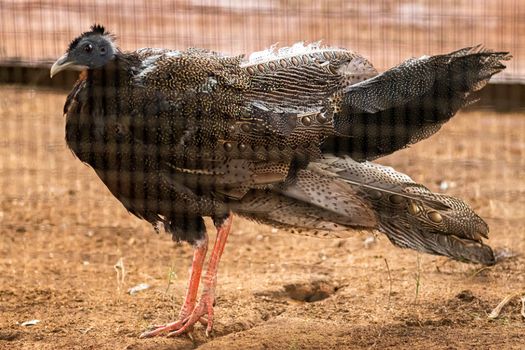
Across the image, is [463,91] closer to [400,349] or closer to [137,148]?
[400,349]

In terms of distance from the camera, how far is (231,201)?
14.8 ft

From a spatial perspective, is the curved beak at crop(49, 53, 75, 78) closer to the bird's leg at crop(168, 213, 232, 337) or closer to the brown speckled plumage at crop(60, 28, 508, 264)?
the brown speckled plumage at crop(60, 28, 508, 264)

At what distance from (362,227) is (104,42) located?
1478mm

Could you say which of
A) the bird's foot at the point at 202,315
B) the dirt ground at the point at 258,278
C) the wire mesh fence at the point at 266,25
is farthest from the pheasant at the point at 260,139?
the wire mesh fence at the point at 266,25

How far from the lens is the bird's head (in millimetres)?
4434

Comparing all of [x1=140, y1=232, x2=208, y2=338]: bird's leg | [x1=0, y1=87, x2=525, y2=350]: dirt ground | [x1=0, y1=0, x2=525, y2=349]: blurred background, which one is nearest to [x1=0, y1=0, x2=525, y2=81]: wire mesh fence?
[x1=0, y1=0, x2=525, y2=349]: blurred background

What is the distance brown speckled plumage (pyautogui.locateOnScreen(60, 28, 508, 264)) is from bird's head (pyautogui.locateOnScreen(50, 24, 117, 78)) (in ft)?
0.13

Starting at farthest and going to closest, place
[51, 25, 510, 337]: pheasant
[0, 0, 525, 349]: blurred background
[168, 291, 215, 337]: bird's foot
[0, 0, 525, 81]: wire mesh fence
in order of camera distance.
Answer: [0, 0, 525, 81]: wire mesh fence < [0, 0, 525, 349]: blurred background < [168, 291, 215, 337]: bird's foot < [51, 25, 510, 337]: pheasant

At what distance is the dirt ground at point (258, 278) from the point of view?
4375 mm

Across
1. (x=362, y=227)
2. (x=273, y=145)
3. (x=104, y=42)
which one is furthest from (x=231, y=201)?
(x=104, y=42)

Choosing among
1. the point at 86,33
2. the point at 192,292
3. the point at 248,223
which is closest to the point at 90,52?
the point at 86,33

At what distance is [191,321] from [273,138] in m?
0.93

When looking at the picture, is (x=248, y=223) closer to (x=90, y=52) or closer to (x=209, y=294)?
(x=209, y=294)

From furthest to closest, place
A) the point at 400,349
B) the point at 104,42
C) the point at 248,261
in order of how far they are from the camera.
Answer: the point at 248,261
the point at 104,42
the point at 400,349
